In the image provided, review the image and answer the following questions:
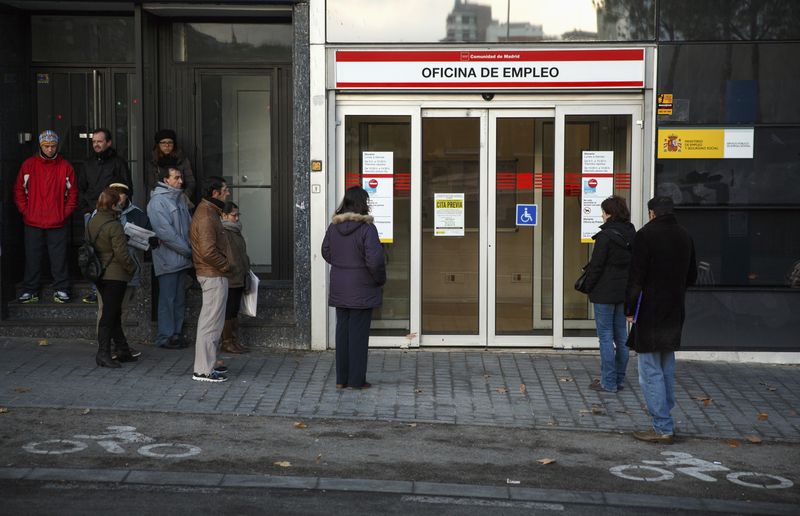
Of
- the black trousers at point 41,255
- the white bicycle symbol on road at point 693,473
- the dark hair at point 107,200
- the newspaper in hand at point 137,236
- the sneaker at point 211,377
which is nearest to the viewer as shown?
the white bicycle symbol on road at point 693,473

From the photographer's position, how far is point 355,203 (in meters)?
9.80

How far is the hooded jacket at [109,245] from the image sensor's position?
10461mm

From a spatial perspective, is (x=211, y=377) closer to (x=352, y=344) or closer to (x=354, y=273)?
(x=352, y=344)

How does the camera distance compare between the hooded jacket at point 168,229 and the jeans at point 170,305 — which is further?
the jeans at point 170,305

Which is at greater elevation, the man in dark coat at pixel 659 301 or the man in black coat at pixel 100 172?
the man in black coat at pixel 100 172

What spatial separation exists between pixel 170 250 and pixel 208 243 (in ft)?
5.98

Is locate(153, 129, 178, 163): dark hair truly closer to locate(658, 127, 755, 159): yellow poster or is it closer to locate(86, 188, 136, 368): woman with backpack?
locate(86, 188, 136, 368): woman with backpack

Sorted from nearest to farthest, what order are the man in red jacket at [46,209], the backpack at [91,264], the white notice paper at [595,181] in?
the backpack at [91,264], the white notice paper at [595,181], the man in red jacket at [46,209]

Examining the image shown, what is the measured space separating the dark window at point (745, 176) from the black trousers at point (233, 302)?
4.54m

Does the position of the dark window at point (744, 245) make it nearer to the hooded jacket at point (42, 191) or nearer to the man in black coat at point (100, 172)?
the man in black coat at point (100, 172)

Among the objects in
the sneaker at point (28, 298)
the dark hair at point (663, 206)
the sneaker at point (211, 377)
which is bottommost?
the sneaker at point (211, 377)

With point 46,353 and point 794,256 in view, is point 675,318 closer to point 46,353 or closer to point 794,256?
point 794,256

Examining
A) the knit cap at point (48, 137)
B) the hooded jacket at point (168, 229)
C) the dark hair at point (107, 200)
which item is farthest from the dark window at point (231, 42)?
the dark hair at point (107, 200)

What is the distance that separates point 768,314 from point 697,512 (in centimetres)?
581
